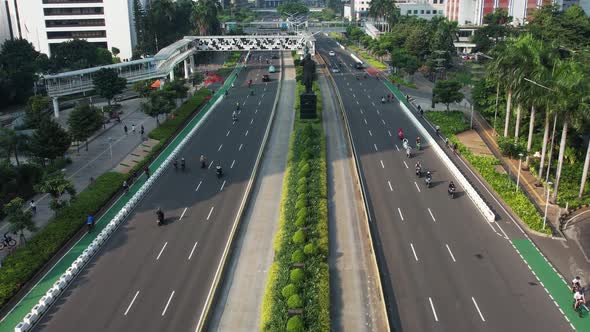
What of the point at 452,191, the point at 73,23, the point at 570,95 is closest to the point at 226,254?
the point at 452,191

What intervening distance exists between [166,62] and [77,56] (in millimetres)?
Answer: 24766

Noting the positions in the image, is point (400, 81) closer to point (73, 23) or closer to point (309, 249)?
point (73, 23)

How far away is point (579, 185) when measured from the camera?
190ft

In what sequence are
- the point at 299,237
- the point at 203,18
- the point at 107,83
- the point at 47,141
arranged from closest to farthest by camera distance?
the point at 299,237, the point at 47,141, the point at 107,83, the point at 203,18

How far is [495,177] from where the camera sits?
59406mm

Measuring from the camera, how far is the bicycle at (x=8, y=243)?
4462 cm

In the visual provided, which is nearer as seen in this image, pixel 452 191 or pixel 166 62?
pixel 452 191

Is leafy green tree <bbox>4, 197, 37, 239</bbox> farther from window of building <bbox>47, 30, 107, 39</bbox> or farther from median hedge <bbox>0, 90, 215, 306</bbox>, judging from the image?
window of building <bbox>47, 30, 107, 39</bbox>

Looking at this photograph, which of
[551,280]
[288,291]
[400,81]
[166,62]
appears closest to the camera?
[288,291]

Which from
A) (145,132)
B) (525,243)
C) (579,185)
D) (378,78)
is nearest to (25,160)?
(145,132)

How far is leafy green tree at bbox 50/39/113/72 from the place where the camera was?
120062 millimetres

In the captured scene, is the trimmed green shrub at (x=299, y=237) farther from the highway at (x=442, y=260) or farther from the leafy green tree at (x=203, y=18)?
the leafy green tree at (x=203, y=18)

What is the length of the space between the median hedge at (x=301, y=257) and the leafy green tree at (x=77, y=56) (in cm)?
7550

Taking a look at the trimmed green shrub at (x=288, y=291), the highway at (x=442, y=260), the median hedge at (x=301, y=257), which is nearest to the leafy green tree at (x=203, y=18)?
the highway at (x=442, y=260)
